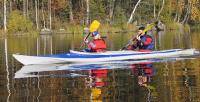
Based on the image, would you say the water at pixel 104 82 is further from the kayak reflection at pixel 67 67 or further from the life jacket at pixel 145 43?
the life jacket at pixel 145 43

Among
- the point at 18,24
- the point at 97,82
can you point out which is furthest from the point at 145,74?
the point at 18,24

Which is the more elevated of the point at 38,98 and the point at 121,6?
the point at 121,6

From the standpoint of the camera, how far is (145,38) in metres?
27.4

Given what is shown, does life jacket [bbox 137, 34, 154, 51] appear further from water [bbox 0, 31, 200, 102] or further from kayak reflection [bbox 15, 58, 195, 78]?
water [bbox 0, 31, 200, 102]

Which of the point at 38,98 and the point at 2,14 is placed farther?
the point at 2,14

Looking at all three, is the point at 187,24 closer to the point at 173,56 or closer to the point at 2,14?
the point at 2,14

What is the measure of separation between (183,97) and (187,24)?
210 ft

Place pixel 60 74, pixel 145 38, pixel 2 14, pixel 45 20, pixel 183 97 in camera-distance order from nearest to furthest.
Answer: pixel 183 97 < pixel 60 74 < pixel 145 38 < pixel 2 14 < pixel 45 20

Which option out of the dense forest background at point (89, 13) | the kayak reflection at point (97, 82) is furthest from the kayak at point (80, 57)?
the dense forest background at point (89, 13)

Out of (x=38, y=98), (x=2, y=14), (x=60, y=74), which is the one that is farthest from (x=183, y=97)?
(x=2, y=14)

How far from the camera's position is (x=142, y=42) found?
90.3 ft

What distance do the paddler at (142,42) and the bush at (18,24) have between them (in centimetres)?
3372

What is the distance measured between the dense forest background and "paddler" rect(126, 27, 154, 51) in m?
33.3

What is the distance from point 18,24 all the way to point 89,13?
40.1 feet
